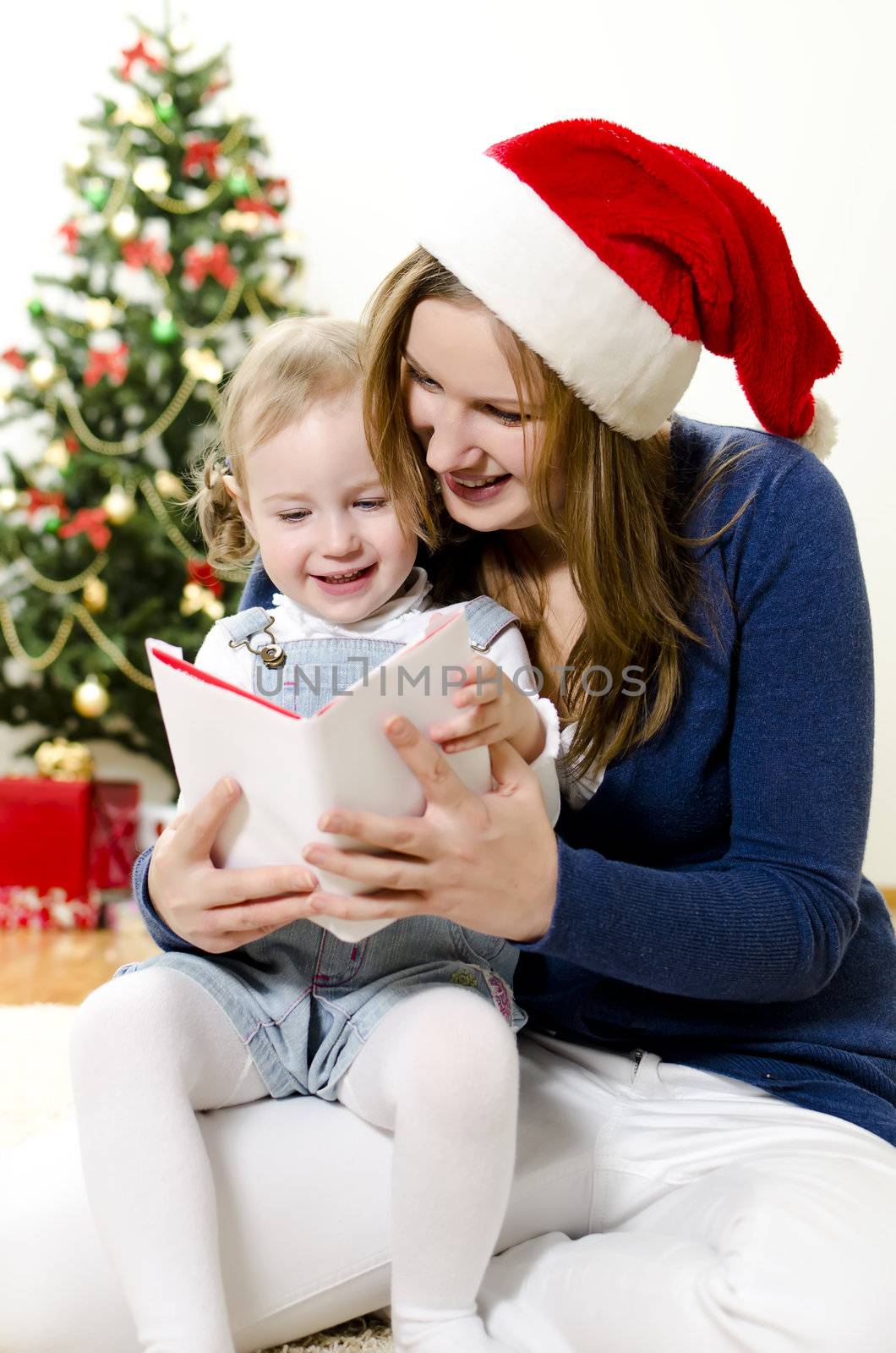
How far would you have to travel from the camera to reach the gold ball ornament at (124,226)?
10.6 ft

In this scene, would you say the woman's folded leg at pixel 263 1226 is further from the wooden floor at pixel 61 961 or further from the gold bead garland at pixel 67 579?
the gold bead garland at pixel 67 579

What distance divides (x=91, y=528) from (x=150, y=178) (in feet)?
2.84

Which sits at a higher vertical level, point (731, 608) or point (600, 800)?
point (731, 608)

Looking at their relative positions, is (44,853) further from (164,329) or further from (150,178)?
(150,178)

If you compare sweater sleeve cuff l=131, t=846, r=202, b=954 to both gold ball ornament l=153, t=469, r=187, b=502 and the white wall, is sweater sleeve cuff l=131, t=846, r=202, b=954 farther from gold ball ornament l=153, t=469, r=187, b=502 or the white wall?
the white wall

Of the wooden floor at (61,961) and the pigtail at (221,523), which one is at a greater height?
the pigtail at (221,523)

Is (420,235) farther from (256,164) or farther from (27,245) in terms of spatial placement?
(27,245)

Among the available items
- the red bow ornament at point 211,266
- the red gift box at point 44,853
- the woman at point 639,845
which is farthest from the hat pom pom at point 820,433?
the red gift box at point 44,853

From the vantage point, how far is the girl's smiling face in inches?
53.4

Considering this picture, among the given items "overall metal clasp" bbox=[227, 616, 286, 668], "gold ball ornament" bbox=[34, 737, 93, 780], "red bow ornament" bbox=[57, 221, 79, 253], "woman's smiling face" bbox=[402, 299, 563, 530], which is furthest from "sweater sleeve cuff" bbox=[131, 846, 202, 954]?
"red bow ornament" bbox=[57, 221, 79, 253]

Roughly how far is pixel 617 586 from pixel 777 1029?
0.47 metres

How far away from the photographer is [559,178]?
1.21 meters

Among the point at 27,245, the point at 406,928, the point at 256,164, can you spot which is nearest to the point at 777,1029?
the point at 406,928

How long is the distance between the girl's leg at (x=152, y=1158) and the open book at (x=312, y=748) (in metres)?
0.16
